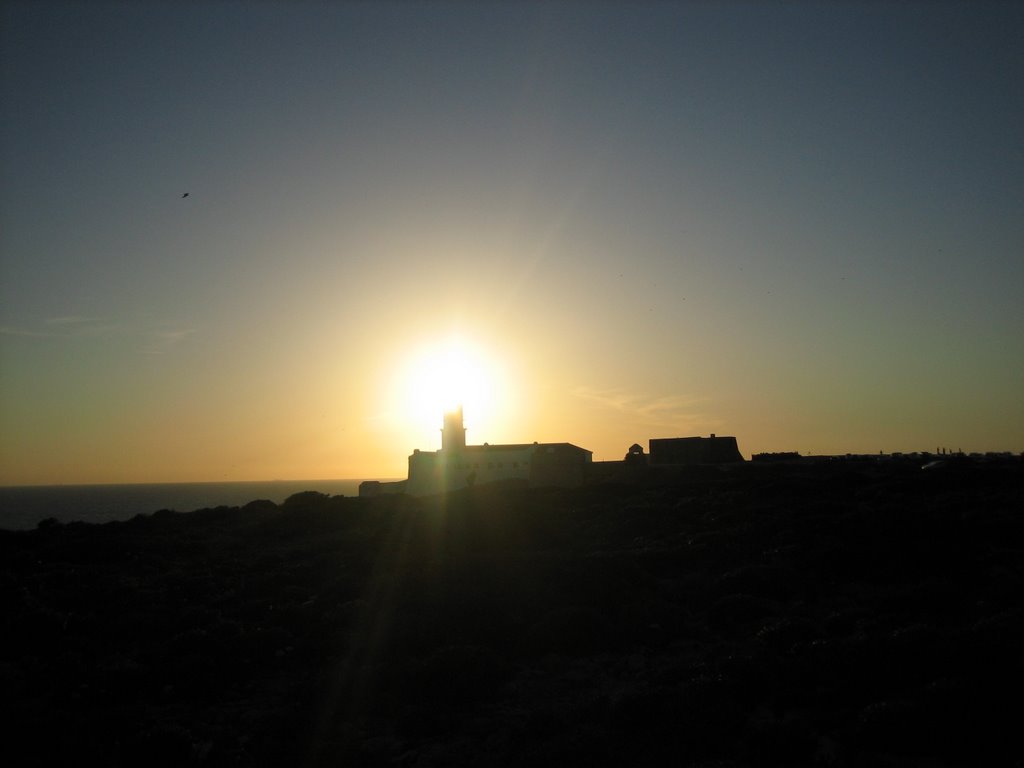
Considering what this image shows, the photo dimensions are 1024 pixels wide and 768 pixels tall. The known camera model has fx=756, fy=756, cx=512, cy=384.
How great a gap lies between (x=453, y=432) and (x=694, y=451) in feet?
81.3

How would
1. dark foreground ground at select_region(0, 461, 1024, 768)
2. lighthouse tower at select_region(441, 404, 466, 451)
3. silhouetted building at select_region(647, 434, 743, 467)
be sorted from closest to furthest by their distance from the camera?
dark foreground ground at select_region(0, 461, 1024, 768)
silhouetted building at select_region(647, 434, 743, 467)
lighthouse tower at select_region(441, 404, 466, 451)

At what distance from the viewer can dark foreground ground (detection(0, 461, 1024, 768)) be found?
10594 millimetres

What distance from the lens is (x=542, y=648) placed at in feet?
51.5

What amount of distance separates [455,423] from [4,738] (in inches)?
2673

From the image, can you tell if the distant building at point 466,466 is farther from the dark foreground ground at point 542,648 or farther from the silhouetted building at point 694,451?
the dark foreground ground at point 542,648

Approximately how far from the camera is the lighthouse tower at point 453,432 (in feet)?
254

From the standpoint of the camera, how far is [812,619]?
53.3 ft

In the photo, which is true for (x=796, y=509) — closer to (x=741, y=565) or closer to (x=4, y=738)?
(x=741, y=565)

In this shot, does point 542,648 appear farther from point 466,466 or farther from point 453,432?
point 453,432

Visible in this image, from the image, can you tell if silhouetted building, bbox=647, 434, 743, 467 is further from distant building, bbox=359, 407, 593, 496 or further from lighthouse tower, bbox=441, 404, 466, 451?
lighthouse tower, bbox=441, 404, 466, 451

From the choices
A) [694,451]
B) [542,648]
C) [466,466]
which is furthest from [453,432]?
[542,648]

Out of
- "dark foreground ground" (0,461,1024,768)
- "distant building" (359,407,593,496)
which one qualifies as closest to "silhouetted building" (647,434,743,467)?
"distant building" (359,407,593,496)

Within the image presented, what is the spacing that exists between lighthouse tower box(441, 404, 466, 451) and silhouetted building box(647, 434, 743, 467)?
19847 millimetres

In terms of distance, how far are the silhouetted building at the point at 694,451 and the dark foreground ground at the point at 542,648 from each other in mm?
36174
